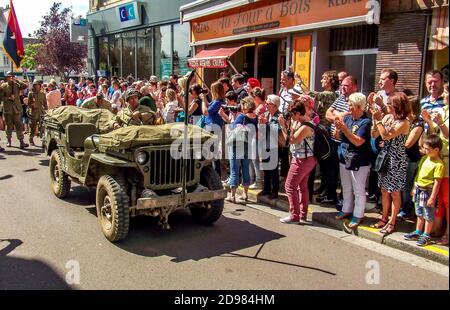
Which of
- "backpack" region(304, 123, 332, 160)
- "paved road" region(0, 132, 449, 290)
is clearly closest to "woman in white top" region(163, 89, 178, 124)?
"paved road" region(0, 132, 449, 290)

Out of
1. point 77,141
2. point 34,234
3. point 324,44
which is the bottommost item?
point 34,234

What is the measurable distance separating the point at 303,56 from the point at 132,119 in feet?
16.1

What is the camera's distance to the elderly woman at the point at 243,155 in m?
6.67

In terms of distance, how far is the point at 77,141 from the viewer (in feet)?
21.7

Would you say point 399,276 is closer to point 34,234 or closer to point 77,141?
point 34,234

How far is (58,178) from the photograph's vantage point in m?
7.00

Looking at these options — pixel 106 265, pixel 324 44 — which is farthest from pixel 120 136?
pixel 324 44

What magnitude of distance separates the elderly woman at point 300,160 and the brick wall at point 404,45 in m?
2.50

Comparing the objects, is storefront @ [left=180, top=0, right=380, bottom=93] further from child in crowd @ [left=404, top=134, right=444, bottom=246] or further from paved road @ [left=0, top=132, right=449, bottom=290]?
paved road @ [left=0, top=132, right=449, bottom=290]

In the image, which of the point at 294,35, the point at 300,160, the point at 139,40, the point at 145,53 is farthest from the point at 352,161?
the point at 139,40

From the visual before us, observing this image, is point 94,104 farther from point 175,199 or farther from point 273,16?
point 273,16

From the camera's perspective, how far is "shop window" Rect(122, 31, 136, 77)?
1923 centimetres

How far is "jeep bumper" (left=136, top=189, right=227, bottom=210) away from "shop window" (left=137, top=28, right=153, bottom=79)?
44.2 feet

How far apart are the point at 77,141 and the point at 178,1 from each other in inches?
397
